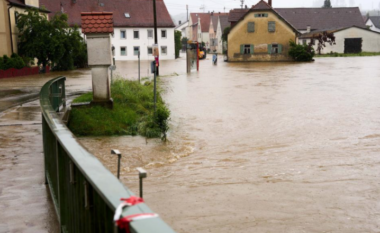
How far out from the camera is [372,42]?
7475cm

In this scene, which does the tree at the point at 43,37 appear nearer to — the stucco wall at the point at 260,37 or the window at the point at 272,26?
the stucco wall at the point at 260,37

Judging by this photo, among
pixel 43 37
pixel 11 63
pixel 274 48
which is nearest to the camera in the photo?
pixel 11 63

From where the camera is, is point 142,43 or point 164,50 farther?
point 164,50

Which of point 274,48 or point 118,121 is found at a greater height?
point 274,48

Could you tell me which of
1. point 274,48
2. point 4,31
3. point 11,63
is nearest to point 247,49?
point 274,48

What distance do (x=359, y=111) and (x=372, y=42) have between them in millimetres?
61048

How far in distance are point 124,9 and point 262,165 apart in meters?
66.6

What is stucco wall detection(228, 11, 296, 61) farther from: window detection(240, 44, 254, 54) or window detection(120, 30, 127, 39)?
window detection(120, 30, 127, 39)

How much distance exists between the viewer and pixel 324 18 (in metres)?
91.1

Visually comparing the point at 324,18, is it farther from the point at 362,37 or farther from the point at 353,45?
the point at 353,45

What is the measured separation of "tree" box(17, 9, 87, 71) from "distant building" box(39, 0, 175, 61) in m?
30.1

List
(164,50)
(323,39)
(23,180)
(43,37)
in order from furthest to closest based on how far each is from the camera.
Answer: (164,50)
(323,39)
(43,37)
(23,180)

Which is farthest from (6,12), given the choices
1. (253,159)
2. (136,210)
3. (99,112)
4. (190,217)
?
Answer: (136,210)

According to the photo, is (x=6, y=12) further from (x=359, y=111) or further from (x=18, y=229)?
(x=18, y=229)
